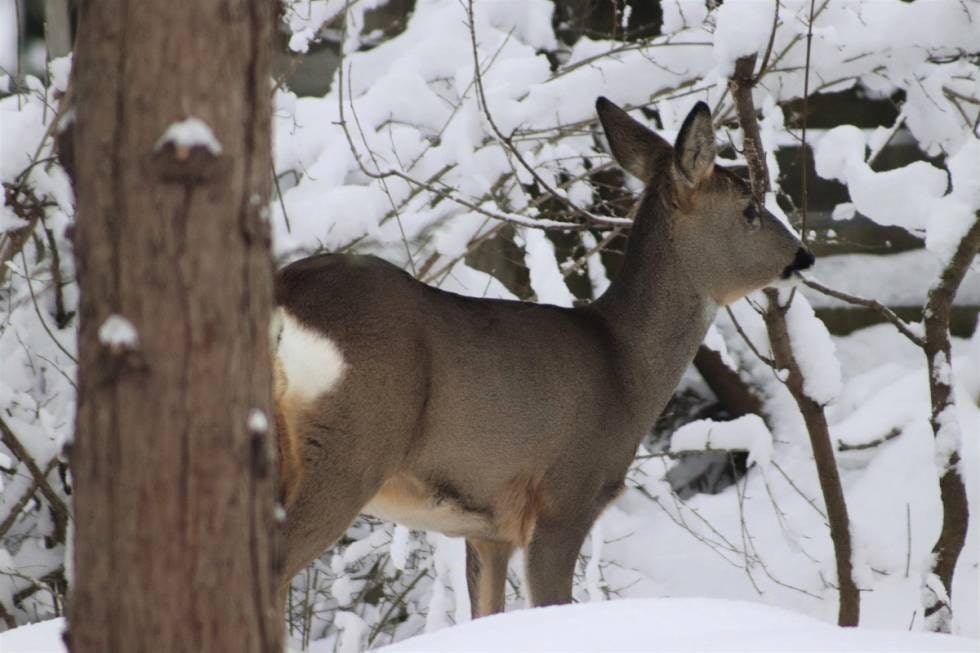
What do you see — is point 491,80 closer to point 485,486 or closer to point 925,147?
point 925,147

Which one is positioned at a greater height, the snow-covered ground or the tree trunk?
the tree trunk

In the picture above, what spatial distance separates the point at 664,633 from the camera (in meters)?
2.90

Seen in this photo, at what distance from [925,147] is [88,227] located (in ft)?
14.7

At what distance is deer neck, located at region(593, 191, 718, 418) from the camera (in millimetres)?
→ 5137

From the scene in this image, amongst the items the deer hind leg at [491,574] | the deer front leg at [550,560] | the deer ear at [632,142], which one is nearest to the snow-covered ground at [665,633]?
the deer front leg at [550,560]

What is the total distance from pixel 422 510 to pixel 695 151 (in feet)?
5.22

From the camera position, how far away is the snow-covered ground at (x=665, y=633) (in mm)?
2809

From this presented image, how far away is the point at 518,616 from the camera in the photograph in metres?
3.12

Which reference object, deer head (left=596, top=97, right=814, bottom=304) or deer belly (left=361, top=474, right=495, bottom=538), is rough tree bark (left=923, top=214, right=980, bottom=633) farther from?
deer belly (left=361, top=474, right=495, bottom=538)

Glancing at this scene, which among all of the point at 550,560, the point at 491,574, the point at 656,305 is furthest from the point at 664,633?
the point at 656,305

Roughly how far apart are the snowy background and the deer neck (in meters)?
0.19

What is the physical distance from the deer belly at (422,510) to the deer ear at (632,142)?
1498 millimetres

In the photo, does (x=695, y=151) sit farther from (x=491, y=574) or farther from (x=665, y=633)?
(x=665, y=633)

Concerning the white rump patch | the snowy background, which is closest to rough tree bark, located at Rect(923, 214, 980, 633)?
the snowy background
